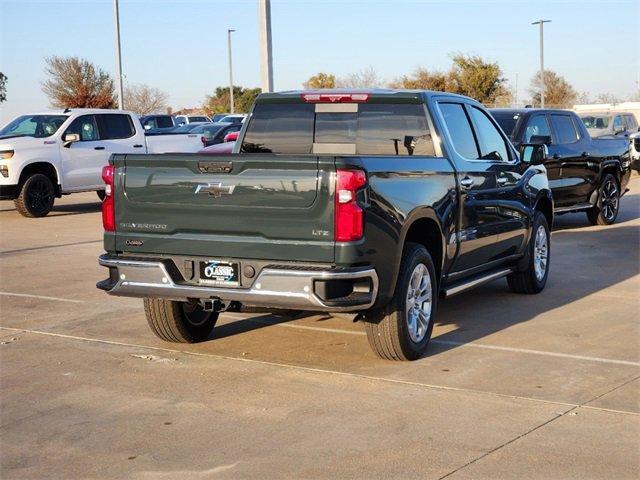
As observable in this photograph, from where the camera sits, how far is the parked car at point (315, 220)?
6.38 meters

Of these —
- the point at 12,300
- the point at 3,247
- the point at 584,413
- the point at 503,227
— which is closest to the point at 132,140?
the point at 3,247

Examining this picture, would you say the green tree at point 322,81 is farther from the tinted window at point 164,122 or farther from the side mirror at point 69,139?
the side mirror at point 69,139

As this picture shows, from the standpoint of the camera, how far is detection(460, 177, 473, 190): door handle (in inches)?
318

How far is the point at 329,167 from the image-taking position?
6.32 meters

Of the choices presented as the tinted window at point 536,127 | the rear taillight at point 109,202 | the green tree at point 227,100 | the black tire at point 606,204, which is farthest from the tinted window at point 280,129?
the green tree at point 227,100

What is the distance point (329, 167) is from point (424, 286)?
59.0 inches

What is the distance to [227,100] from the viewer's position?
→ 2911 inches

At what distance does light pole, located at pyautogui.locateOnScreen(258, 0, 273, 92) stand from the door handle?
8652 mm

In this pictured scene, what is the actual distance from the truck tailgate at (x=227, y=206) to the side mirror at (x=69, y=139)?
12.7 meters

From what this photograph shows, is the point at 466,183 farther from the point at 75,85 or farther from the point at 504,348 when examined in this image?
the point at 75,85

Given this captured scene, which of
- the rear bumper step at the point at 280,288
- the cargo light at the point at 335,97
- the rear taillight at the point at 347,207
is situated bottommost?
the rear bumper step at the point at 280,288

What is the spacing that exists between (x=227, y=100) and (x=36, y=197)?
55866mm

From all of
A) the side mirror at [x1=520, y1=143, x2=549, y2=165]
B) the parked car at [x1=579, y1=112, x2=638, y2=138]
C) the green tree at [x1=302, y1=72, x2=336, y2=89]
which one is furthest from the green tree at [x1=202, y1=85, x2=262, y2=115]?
the side mirror at [x1=520, y1=143, x2=549, y2=165]

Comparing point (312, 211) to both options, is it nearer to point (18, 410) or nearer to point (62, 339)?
point (18, 410)
